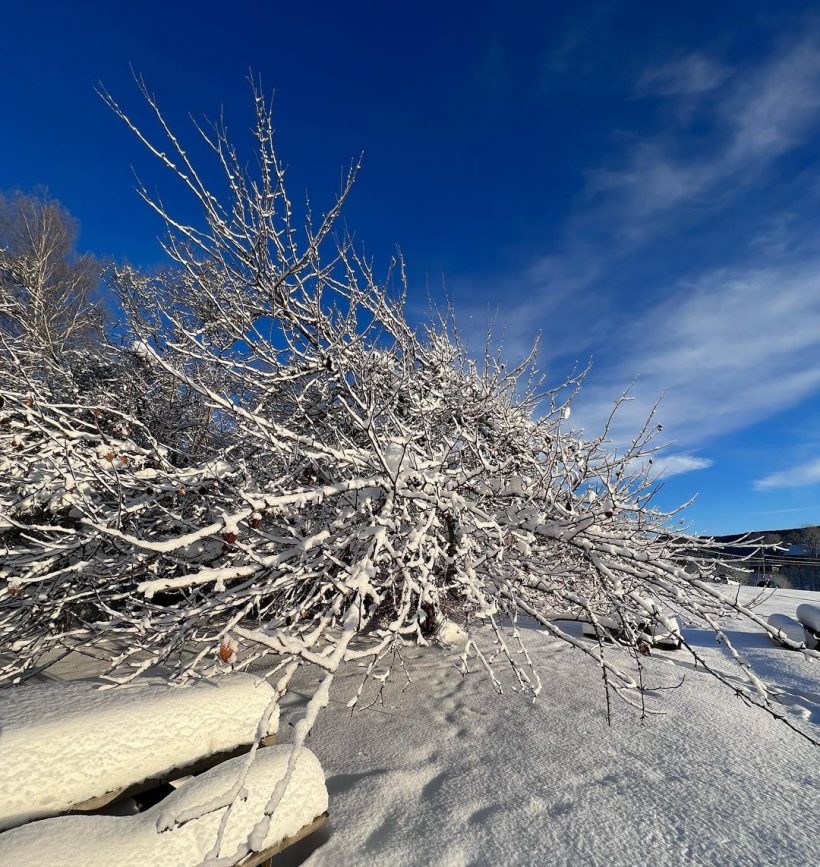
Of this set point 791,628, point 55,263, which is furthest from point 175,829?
point 55,263

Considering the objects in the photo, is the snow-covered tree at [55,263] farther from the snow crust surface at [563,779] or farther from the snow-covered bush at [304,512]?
the snow crust surface at [563,779]

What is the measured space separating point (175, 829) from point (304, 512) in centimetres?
223

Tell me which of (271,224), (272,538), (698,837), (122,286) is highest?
(122,286)

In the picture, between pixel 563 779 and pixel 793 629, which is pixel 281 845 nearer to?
pixel 563 779

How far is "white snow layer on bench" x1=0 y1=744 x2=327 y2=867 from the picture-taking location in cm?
159

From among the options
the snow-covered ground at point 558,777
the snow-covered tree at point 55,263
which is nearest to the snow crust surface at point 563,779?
the snow-covered ground at point 558,777

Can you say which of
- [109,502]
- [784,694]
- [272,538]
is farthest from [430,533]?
[784,694]

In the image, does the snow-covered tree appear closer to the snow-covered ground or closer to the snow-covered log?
the snow-covered ground

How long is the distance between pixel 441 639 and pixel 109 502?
3.15 m

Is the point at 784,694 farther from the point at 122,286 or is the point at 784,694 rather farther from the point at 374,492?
the point at 122,286

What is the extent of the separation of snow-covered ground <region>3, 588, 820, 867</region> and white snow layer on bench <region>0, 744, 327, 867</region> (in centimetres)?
32

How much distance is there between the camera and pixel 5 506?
3.49 m

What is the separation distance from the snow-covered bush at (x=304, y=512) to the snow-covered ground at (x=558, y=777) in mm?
352

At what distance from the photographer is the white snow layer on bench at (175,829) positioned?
1589 mm
